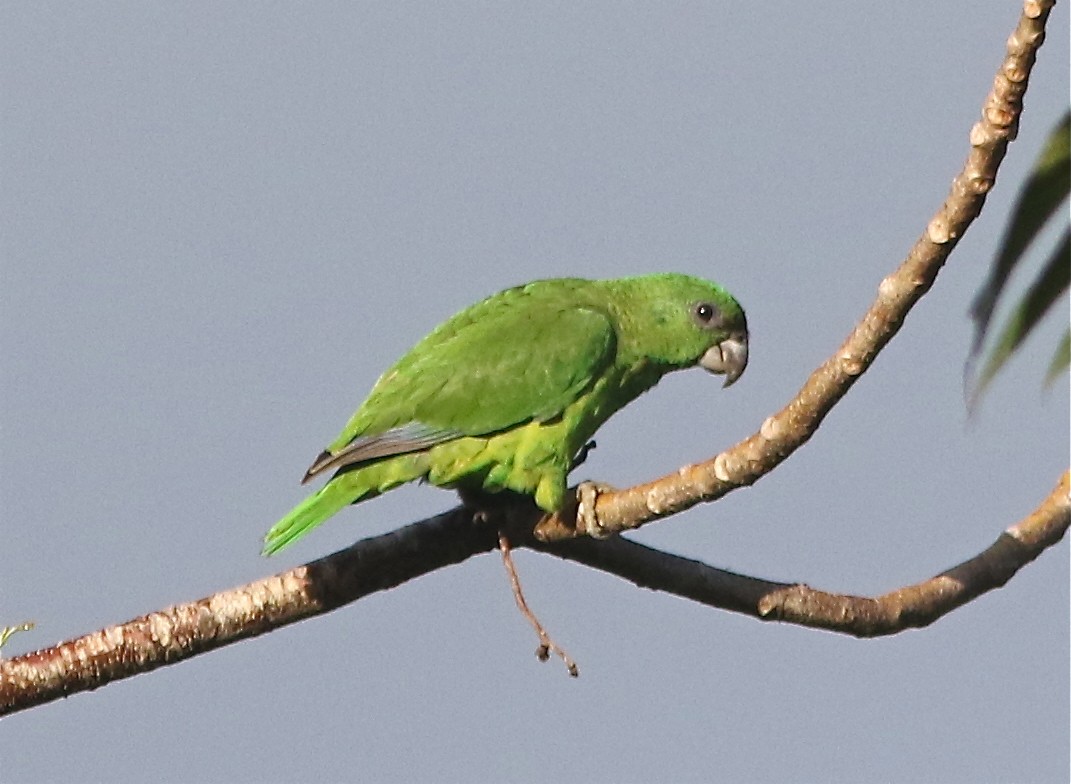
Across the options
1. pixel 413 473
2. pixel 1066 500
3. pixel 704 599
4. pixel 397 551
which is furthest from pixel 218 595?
pixel 1066 500

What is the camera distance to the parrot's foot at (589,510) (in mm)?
4051

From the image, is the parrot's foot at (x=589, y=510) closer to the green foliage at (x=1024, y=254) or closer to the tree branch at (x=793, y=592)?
the tree branch at (x=793, y=592)

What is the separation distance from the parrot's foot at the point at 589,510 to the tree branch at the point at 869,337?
0.03 meters

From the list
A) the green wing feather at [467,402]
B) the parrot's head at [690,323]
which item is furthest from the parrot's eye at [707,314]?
the green wing feather at [467,402]

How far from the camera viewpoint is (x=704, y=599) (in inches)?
168

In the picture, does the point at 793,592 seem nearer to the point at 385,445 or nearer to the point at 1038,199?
the point at 385,445

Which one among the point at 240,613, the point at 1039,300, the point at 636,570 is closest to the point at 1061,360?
the point at 1039,300

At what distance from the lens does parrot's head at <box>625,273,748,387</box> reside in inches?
220

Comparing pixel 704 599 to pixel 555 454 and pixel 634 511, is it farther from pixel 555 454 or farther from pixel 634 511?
pixel 555 454

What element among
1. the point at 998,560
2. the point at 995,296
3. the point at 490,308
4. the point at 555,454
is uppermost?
the point at 490,308

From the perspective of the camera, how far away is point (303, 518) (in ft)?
15.9

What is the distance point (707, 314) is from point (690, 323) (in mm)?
88

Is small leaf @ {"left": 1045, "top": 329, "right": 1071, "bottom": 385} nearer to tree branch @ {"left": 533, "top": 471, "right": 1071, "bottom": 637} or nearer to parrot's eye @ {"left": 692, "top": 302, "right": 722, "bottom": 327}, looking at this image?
tree branch @ {"left": 533, "top": 471, "right": 1071, "bottom": 637}

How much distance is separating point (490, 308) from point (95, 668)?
2216 millimetres
